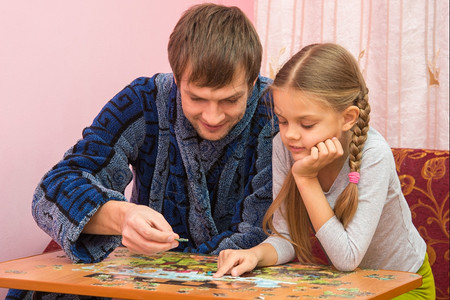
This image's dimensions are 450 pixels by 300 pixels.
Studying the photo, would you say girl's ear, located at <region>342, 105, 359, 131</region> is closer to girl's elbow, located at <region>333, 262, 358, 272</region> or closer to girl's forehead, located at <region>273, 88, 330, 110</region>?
girl's forehead, located at <region>273, 88, 330, 110</region>

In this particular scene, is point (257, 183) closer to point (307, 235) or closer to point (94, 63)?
point (307, 235)

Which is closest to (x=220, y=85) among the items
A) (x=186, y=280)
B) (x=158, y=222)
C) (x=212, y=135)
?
(x=212, y=135)

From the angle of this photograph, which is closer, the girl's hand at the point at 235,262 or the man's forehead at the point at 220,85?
the girl's hand at the point at 235,262

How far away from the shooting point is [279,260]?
1.52 meters

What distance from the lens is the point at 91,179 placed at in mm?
1562

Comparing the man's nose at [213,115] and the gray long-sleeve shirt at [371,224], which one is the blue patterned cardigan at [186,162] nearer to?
the gray long-sleeve shirt at [371,224]

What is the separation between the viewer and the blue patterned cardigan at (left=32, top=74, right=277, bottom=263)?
68.2 inches

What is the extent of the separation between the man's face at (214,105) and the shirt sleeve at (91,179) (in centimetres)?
22

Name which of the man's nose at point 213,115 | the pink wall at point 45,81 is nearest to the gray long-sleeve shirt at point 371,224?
the man's nose at point 213,115

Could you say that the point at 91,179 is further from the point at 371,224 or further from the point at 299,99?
the point at 371,224

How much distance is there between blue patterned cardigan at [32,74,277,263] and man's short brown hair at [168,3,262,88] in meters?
0.20

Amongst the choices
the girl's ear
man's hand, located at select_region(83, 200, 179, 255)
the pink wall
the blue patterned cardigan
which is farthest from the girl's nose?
the pink wall

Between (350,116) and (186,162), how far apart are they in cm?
49

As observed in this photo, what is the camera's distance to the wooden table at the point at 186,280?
1.12m
